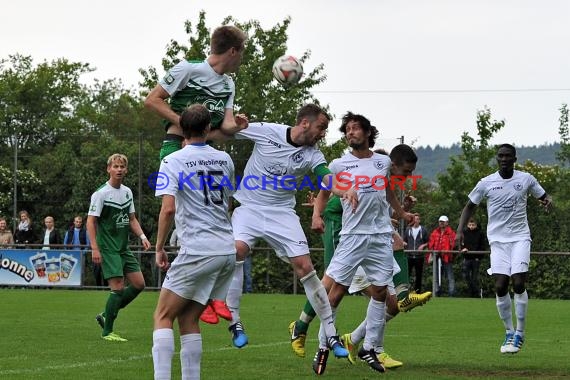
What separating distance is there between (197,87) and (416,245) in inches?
724

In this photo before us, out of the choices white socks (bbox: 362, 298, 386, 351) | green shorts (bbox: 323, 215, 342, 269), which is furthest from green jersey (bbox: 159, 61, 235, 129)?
green shorts (bbox: 323, 215, 342, 269)

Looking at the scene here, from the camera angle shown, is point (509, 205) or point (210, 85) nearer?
point (210, 85)

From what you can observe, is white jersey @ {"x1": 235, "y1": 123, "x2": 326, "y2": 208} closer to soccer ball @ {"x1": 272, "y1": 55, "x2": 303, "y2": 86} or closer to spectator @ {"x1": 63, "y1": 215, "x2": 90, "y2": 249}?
soccer ball @ {"x1": 272, "y1": 55, "x2": 303, "y2": 86}

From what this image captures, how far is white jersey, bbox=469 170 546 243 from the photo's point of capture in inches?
533

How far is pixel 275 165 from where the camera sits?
1094 cm

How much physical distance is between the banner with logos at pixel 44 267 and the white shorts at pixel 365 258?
18.0 meters

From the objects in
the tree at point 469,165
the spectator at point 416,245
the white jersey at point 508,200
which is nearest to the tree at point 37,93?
the tree at point 469,165

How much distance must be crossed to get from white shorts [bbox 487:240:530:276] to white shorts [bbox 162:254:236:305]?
6100 millimetres

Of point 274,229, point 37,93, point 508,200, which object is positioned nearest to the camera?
point 274,229

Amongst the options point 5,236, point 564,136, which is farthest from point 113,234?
point 564,136

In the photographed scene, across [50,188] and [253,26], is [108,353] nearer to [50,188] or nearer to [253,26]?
[50,188]

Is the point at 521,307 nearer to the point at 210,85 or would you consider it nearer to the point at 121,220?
the point at 121,220

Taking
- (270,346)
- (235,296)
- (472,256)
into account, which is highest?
(235,296)

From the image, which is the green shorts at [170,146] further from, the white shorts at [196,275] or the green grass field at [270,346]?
the white shorts at [196,275]
